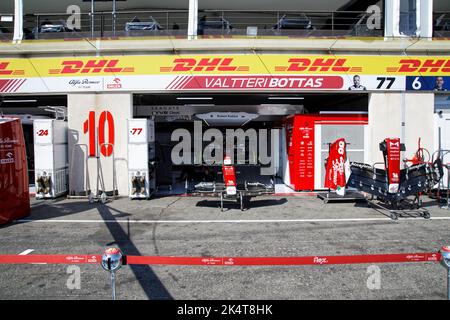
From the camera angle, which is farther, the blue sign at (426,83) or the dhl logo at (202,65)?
the blue sign at (426,83)

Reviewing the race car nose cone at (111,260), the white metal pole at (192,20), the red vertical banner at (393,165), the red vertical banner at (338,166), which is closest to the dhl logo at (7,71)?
the white metal pole at (192,20)

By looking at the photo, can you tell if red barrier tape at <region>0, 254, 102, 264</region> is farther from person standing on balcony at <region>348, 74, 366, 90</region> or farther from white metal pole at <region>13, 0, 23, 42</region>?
white metal pole at <region>13, 0, 23, 42</region>

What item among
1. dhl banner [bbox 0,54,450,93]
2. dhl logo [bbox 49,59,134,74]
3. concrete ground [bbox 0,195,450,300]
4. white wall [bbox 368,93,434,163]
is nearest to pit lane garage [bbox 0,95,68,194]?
dhl banner [bbox 0,54,450,93]

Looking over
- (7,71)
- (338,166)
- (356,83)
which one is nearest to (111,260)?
(338,166)

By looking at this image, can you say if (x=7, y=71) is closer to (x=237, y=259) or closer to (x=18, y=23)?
(x=18, y=23)

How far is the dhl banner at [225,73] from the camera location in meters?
10.9

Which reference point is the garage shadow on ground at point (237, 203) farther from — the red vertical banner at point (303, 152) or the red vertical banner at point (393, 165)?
the red vertical banner at point (393, 165)

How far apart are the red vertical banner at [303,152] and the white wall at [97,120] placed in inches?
242

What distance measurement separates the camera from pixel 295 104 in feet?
51.8

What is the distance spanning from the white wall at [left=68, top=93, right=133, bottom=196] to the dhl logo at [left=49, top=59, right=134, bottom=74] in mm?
835

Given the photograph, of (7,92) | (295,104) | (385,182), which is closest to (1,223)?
(7,92)

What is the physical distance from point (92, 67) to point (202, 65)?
3.90 meters

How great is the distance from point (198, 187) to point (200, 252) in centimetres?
356
